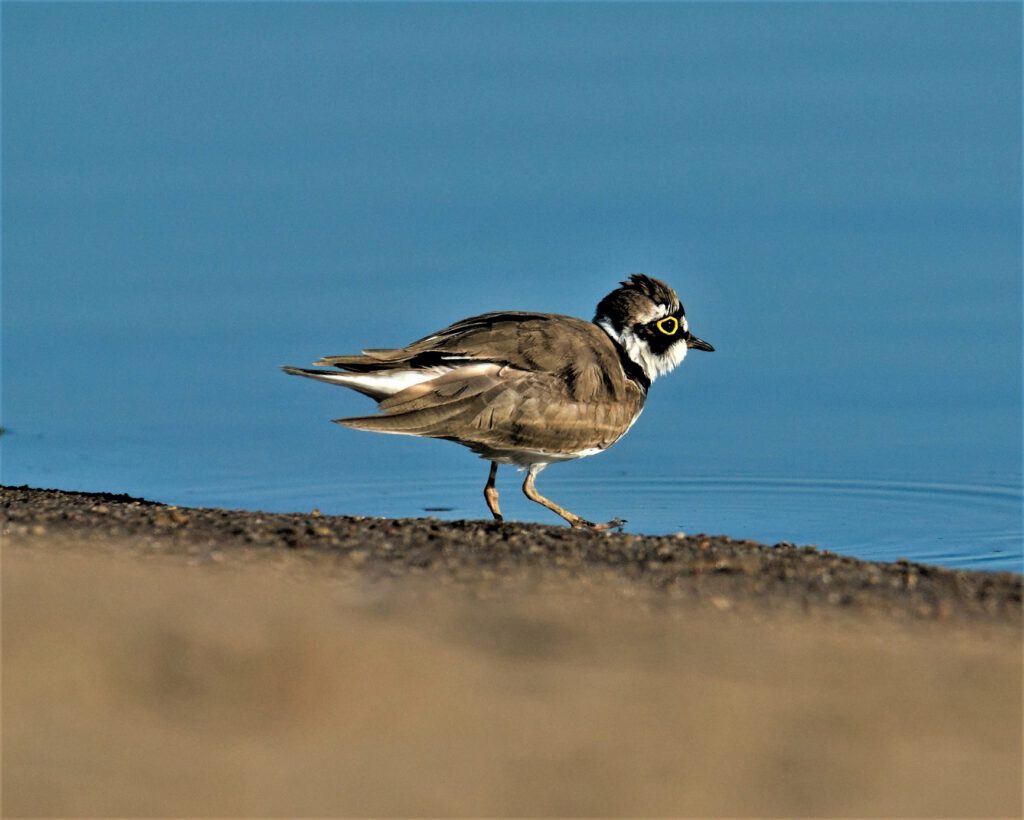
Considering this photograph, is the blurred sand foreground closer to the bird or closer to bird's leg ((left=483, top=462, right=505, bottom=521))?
the bird

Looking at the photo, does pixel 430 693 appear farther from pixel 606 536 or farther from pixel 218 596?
pixel 606 536

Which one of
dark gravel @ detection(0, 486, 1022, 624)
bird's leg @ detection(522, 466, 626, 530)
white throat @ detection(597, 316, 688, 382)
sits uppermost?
white throat @ detection(597, 316, 688, 382)

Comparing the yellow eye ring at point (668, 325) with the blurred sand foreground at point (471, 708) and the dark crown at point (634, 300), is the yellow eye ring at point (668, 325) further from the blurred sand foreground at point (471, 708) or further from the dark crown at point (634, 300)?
the blurred sand foreground at point (471, 708)

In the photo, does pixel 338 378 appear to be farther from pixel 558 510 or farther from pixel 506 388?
pixel 558 510

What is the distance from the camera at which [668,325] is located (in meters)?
10.3

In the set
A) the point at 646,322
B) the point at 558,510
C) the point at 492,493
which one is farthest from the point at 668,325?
the point at 492,493

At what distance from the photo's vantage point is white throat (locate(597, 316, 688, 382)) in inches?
405

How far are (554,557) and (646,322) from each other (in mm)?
3647

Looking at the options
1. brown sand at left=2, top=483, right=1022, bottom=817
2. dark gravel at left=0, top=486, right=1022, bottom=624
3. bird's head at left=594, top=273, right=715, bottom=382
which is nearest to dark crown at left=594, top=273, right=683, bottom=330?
bird's head at left=594, top=273, right=715, bottom=382

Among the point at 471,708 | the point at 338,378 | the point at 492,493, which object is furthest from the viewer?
the point at 492,493

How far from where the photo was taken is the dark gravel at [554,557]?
252 inches

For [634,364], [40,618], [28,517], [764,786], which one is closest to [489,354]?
[634,364]

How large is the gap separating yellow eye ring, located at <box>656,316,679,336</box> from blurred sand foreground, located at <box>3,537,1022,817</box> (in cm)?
444

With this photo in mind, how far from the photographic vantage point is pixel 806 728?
484cm
